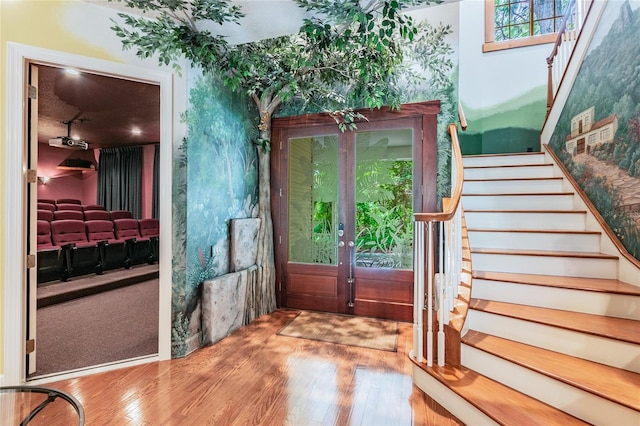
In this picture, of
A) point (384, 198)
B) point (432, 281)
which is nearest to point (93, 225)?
point (384, 198)

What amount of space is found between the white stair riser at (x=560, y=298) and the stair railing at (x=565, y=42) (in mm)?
2663

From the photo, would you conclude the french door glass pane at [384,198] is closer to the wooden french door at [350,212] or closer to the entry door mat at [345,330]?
the wooden french door at [350,212]

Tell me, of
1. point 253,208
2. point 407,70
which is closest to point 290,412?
point 253,208

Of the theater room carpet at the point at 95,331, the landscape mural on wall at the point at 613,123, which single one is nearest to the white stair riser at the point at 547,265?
the landscape mural on wall at the point at 613,123

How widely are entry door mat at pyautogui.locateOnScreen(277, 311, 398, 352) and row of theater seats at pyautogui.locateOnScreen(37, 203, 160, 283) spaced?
4.04 meters

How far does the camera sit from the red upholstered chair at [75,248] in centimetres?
482

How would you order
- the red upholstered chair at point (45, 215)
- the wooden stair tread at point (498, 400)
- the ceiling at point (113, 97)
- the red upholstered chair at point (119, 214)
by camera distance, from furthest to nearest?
the red upholstered chair at point (119, 214), the red upholstered chair at point (45, 215), the ceiling at point (113, 97), the wooden stair tread at point (498, 400)

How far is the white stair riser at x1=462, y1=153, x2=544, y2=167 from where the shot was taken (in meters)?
3.67

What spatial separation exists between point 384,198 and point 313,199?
3.03 feet

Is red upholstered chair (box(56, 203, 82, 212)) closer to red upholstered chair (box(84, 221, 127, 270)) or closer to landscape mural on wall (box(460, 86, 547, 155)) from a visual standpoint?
red upholstered chair (box(84, 221, 127, 270))

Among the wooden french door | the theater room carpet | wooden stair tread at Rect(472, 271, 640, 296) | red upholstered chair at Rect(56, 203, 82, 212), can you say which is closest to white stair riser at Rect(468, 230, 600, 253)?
wooden stair tread at Rect(472, 271, 640, 296)

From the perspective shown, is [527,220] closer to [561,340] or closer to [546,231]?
[546,231]

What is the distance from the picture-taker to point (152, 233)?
6.92 m

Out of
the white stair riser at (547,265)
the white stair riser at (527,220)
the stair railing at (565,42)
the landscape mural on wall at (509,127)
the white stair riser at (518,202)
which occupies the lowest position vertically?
the white stair riser at (547,265)
